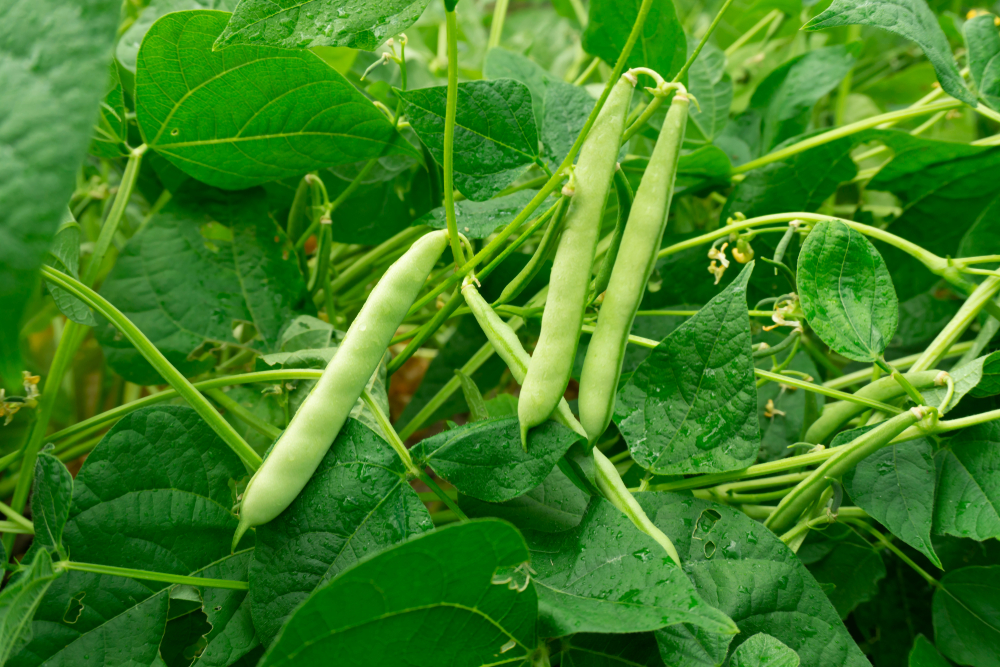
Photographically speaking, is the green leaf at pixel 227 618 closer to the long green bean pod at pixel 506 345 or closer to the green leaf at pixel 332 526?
the green leaf at pixel 332 526

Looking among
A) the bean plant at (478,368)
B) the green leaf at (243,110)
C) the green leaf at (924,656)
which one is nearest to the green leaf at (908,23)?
the bean plant at (478,368)

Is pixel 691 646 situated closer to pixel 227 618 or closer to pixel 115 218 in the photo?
pixel 227 618

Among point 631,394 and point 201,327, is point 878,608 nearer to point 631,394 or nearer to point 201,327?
point 631,394

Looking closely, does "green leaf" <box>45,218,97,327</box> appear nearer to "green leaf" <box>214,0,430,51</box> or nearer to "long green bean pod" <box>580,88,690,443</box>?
"green leaf" <box>214,0,430,51</box>

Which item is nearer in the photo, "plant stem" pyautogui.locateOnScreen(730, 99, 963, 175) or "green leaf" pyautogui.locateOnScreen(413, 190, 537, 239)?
"green leaf" pyautogui.locateOnScreen(413, 190, 537, 239)

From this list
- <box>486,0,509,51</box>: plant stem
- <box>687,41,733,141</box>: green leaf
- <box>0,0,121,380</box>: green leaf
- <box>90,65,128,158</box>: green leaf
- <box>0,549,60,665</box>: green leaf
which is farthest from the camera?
<box>486,0,509,51</box>: plant stem

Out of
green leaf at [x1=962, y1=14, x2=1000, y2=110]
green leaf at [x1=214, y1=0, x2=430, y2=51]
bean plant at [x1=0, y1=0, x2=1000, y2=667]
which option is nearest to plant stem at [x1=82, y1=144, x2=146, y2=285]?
bean plant at [x1=0, y1=0, x2=1000, y2=667]

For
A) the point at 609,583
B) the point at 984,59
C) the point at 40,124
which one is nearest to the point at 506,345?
the point at 609,583
